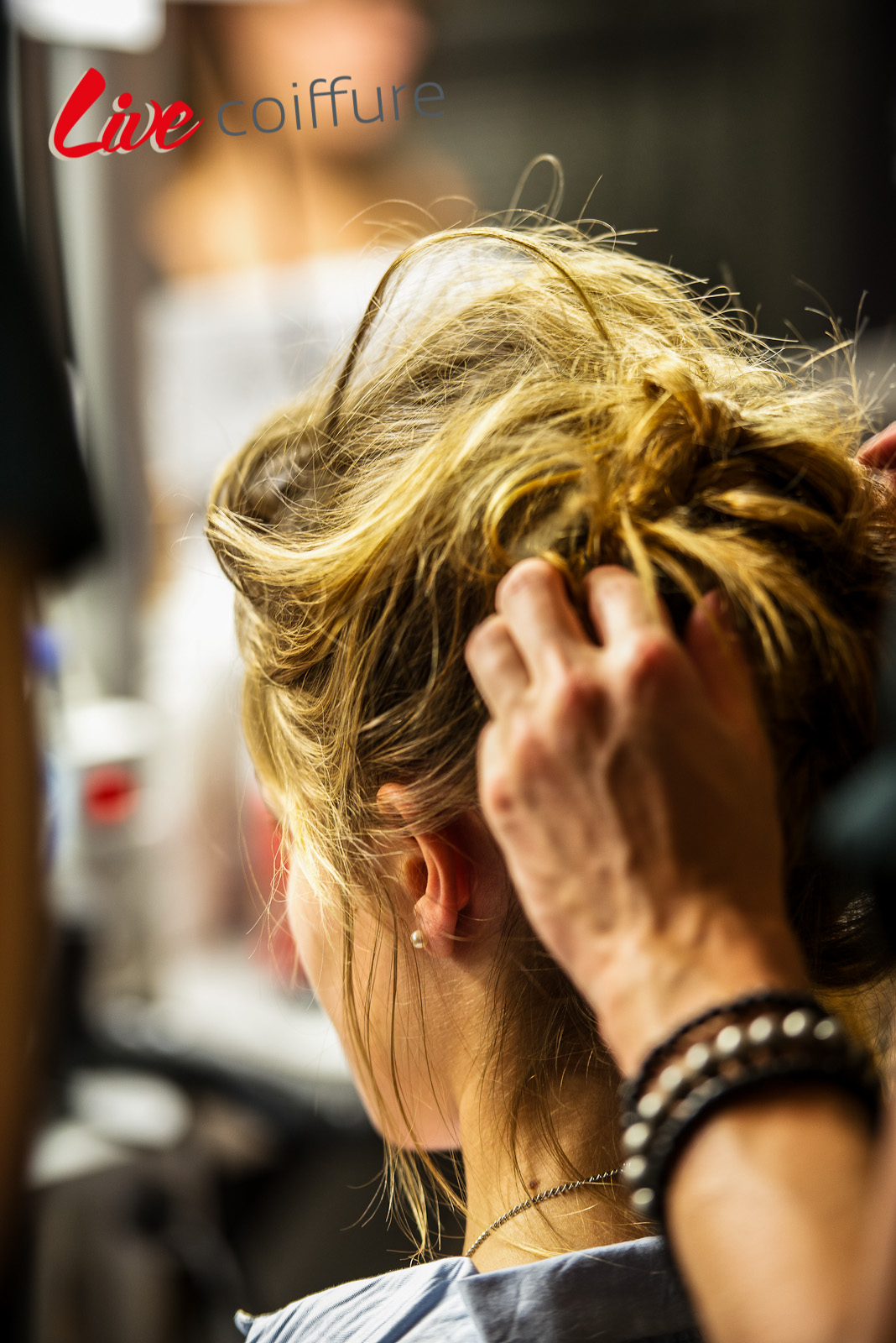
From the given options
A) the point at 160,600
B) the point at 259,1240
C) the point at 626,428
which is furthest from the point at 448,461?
the point at 160,600

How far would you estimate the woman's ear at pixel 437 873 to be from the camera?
0.60 meters

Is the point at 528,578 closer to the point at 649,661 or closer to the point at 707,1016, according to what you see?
the point at 649,661

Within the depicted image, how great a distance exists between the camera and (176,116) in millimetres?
748

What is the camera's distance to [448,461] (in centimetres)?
57

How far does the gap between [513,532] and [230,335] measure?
5.45 ft

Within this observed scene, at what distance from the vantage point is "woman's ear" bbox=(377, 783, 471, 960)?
0.60m

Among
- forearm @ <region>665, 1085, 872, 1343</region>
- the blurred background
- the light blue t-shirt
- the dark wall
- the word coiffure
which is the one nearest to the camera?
forearm @ <region>665, 1085, 872, 1343</region>

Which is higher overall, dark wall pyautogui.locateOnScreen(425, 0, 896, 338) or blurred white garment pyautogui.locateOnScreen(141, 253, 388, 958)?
dark wall pyautogui.locateOnScreen(425, 0, 896, 338)

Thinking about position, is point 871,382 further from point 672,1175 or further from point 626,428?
point 672,1175

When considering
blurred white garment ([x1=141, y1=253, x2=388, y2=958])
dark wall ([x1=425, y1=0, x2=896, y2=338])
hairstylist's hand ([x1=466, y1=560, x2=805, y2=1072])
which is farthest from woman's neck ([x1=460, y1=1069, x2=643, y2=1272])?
blurred white garment ([x1=141, y1=253, x2=388, y2=958])

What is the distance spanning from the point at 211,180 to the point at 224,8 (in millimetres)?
185

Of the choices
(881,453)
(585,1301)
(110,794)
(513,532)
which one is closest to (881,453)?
(881,453)

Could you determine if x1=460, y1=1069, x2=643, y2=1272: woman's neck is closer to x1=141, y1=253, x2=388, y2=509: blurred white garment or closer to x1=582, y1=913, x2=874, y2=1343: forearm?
x1=582, y1=913, x2=874, y2=1343: forearm

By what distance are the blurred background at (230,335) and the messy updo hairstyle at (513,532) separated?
0.14m
